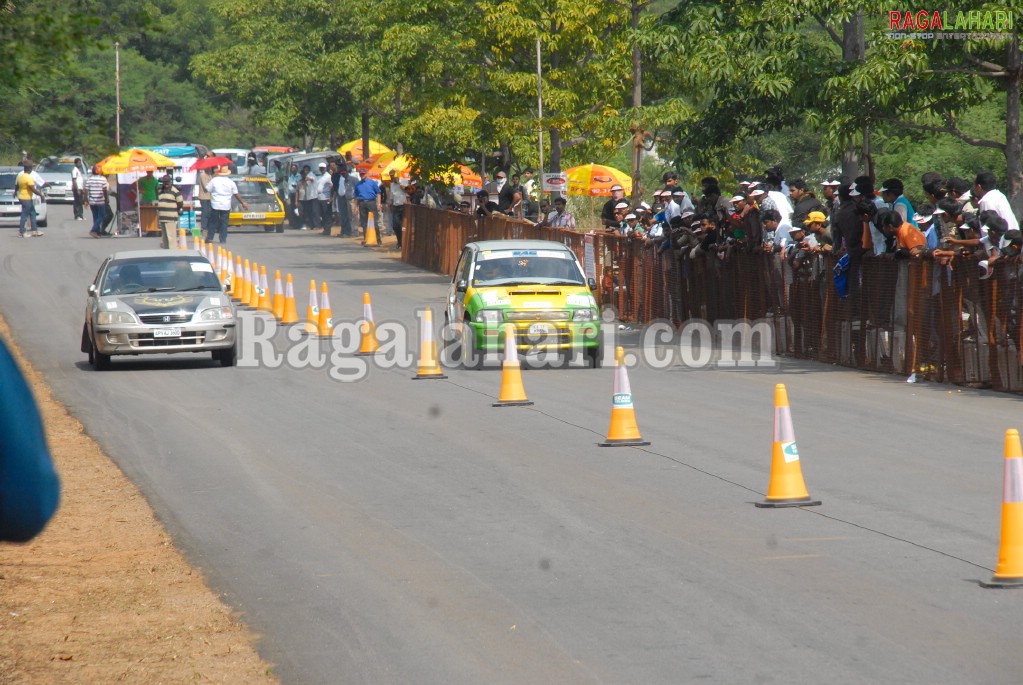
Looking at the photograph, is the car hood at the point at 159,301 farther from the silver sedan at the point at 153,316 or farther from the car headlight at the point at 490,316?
the car headlight at the point at 490,316

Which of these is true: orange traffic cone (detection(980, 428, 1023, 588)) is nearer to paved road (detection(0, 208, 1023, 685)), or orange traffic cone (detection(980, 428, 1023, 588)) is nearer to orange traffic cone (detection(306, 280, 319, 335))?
paved road (detection(0, 208, 1023, 685))

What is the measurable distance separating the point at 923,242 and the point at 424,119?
Answer: 17.6 metres

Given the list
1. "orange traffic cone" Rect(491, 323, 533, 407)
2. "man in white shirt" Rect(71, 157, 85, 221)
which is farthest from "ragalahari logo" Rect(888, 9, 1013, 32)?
"man in white shirt" Rect(71, 157, 85, 221)

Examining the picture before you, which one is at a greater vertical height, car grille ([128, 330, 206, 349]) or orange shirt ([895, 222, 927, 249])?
orange shirt ([895, 222, 927, 249])

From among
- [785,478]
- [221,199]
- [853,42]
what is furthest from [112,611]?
[221,199]

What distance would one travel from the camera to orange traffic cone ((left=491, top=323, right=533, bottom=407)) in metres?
15.8

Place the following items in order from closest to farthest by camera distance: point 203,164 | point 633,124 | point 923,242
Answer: point 923,242, point 633,124, point 203,164

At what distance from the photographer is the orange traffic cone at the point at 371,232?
44.6m

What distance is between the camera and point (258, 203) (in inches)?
1906

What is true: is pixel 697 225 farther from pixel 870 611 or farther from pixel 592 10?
pixel 870 611

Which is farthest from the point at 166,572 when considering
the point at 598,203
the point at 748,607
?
the point at 598,203

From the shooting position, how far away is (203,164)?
158 ft

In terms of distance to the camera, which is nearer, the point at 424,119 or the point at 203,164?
the point at 424,119

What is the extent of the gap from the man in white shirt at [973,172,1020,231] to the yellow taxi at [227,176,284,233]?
33.9m
